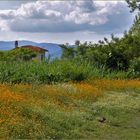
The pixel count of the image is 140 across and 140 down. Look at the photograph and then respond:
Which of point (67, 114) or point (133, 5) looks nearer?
point (67, 114)

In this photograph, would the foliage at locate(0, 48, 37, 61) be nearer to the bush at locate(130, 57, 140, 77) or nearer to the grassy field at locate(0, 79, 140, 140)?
the bush at locate(130, 57, 140, 77)

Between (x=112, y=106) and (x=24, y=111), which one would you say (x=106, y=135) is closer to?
(x=24, y=111)

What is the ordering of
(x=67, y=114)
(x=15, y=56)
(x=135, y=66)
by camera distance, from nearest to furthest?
(x=67, y=114) → (x=135, y=66) → (x=15, y=56)

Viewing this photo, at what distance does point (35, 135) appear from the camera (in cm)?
1196

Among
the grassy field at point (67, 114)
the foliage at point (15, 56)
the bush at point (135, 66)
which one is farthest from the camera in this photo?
the bush at point (135, 66)

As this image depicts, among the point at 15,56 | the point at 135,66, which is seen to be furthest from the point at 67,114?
the point at 15,56

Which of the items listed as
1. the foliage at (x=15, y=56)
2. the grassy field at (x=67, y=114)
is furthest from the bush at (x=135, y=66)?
the grassy field at (x=67, y=114)

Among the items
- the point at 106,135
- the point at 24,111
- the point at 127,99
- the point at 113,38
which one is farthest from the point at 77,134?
the point at 113,38

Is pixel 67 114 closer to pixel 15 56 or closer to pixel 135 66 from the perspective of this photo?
pixel 135 66

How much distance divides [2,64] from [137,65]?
13414mm

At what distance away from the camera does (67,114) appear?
1509 cm

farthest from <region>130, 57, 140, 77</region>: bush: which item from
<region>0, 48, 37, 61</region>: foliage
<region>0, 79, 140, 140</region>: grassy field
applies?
<region>0, 79, 140, 140</region>: grassy field

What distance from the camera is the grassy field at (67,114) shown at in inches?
492

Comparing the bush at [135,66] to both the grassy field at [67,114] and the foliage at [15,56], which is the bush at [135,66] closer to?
the foliage at [15,56]
